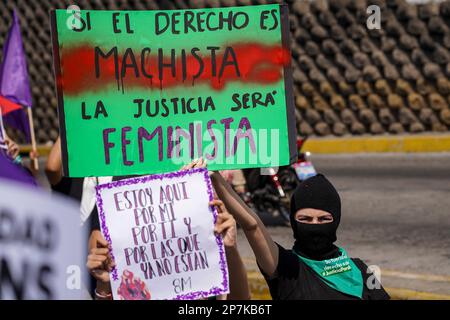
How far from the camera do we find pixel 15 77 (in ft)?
25.7

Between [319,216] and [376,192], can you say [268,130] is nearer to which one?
[319,216]

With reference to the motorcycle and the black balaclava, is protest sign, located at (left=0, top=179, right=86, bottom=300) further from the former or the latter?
the motorcycle

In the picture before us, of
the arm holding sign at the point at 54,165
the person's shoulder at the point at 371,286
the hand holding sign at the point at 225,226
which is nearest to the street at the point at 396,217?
the arm holding sign at the point at 54,165

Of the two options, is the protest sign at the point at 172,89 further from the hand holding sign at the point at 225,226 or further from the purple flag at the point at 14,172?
the purple flag at the point at 14,172

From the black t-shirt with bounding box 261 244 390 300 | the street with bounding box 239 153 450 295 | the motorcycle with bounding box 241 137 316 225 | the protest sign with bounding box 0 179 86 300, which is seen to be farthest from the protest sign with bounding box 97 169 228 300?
the motorcycle with bounding box 241 137 316 225

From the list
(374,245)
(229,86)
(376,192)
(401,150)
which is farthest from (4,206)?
(401,150)

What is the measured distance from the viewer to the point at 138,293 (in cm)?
363

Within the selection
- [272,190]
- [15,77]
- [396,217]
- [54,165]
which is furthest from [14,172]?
[396,217]

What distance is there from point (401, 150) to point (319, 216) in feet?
42.5

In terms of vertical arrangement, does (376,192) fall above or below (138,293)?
below

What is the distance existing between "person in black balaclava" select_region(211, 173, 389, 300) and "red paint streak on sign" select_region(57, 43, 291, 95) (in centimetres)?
45

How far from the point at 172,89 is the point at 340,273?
0.97 metres

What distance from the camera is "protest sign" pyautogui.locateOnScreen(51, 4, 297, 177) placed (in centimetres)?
390

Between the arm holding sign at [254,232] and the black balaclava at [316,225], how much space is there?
153mm
